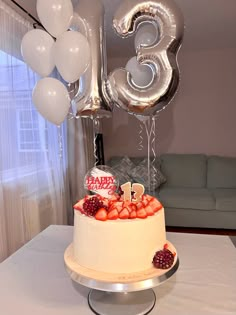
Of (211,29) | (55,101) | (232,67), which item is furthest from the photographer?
(232,67)

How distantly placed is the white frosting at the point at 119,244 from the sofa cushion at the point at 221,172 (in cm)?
305

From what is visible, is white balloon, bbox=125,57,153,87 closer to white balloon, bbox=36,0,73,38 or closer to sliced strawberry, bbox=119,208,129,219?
white balloon, bbox=36,0,73,38

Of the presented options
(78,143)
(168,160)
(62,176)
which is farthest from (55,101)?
(168,160)

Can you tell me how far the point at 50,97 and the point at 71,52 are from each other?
0.24 meters

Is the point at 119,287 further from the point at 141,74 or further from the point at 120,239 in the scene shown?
the point at 141,74

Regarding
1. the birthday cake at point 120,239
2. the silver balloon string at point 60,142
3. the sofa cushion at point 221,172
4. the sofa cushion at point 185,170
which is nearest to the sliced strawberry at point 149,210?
the birthday cake at point 120,239

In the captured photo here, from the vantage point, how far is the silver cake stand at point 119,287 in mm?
851

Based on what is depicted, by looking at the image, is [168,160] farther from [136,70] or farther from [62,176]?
[136,70]

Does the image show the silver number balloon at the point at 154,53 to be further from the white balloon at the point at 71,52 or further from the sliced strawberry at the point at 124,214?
the sliced strawberry at the point at 124,214

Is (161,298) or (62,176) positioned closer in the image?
(161,298)

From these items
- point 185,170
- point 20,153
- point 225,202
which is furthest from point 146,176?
point 20,153

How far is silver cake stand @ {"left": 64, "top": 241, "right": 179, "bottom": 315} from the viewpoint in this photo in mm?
851

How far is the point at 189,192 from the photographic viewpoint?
3.42 m

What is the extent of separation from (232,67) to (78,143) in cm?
245
